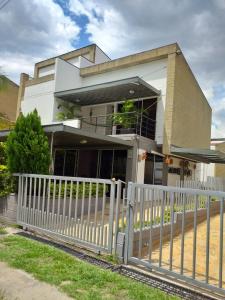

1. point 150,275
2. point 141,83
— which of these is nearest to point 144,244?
point 150,275

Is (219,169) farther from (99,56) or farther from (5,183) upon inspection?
(5,183)

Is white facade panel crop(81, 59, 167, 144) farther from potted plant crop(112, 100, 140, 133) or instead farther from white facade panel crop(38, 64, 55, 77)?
white facade panel crop(38, 64, 55, 77)

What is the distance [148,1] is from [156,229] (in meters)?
6.55

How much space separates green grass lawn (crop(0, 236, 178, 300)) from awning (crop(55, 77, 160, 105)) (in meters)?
11.2

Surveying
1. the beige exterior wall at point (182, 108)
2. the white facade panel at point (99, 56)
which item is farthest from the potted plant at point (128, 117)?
the white facade panel at point (99, 56)

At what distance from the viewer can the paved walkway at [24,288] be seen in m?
4.03

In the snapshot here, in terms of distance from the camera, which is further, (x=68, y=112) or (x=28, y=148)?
(x=68, y=112)

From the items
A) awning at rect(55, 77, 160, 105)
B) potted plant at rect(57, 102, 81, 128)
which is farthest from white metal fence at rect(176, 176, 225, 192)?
potted plant at rect(57, 102, 81, 128)

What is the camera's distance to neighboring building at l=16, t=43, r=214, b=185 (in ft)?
53.2

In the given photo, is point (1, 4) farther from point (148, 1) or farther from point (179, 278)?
point (179, 278)

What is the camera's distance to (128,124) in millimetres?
16484

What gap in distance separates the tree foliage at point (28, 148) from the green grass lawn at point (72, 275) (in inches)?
125

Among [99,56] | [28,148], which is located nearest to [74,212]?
[28,148]

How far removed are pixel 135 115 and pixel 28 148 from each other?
839 centimetres
